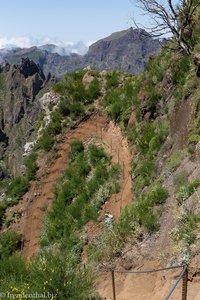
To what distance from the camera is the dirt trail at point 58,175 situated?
16845 mm

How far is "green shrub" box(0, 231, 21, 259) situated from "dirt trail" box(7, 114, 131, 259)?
1.06 feet

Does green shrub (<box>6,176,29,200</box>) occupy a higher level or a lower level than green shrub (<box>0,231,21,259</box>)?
higher

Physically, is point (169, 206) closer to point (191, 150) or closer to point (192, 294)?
point (191, 150)

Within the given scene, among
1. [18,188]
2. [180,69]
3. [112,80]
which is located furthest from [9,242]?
[112,80]

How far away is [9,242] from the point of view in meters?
17.4

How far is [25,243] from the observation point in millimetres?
17609

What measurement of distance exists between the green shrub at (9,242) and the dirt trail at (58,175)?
0.32 m

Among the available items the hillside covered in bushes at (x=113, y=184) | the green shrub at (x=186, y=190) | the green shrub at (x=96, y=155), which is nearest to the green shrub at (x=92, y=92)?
the hillside covered in bushes at (x=113, y=184)

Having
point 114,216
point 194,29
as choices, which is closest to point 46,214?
point 114,216

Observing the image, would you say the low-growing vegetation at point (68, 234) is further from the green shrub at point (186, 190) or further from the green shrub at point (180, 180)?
the green shrub at point (180, 180)

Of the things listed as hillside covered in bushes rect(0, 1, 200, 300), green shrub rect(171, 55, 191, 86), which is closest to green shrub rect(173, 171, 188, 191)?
hillside covered in bushes rect(0, 1, 200, 300)

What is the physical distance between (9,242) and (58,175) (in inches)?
147

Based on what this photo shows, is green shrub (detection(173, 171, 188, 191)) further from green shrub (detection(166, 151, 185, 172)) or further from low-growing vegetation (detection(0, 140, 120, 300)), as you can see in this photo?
low-growing vegetation (detection(0, 140, 120, 300))

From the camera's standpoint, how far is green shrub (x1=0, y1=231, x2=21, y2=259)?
55.6 feet
